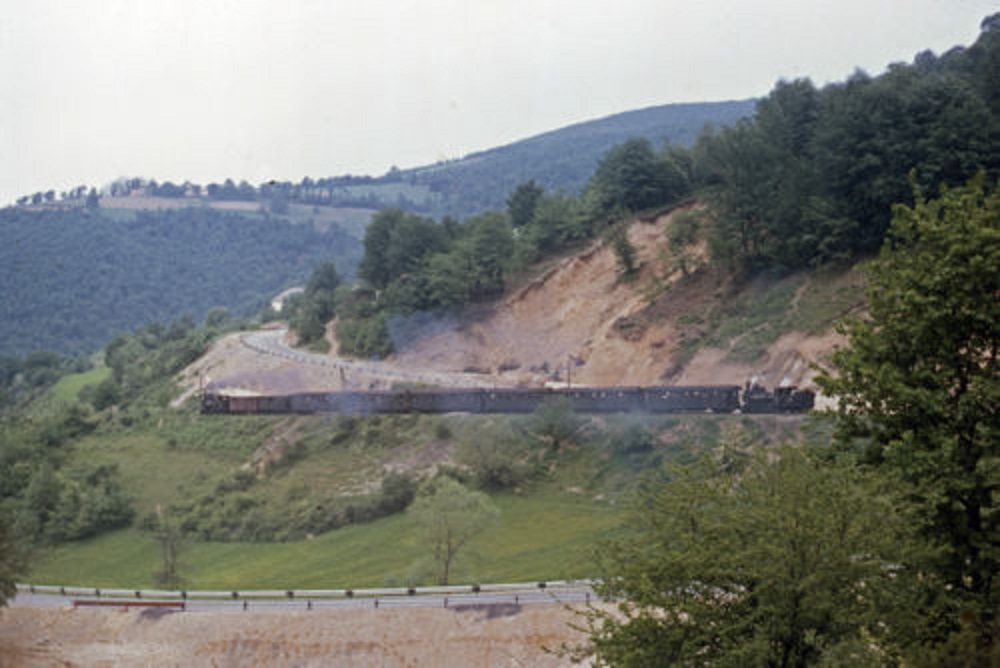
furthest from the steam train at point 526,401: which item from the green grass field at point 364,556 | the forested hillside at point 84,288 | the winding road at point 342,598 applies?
the forested hillside at point 84,288

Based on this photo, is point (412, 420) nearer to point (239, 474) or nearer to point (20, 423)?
point (239, 474)

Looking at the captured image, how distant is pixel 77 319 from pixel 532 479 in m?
143

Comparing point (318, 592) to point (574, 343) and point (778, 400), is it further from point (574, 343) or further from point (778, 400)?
point (574, 343)

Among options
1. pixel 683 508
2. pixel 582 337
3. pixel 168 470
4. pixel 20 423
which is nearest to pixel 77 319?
pixel 20 423

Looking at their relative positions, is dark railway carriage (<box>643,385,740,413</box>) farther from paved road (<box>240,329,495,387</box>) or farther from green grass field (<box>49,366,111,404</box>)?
green grass field (<box>49,366,111,404</box>)

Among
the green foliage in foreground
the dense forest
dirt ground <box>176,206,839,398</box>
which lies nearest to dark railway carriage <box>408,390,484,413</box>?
dirt ground <box>176,206,839,398</box>

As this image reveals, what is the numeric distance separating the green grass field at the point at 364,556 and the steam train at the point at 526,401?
7.06 meters

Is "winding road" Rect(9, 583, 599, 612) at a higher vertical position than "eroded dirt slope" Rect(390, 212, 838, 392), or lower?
lower

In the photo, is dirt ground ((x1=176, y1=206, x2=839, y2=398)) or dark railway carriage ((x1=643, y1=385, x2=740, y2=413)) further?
dirt ground ((x1=176, y1=206, x2=839, y2=398))

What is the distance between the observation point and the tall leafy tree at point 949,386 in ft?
46.6

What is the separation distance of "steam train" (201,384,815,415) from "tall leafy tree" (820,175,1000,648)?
25683 mm

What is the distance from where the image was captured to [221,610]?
105 ft

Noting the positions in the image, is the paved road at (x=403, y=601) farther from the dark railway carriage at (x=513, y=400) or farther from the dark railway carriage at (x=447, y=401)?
the dark railway carriage at (x=447, y=401)

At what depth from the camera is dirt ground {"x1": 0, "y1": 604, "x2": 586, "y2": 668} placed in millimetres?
27891
